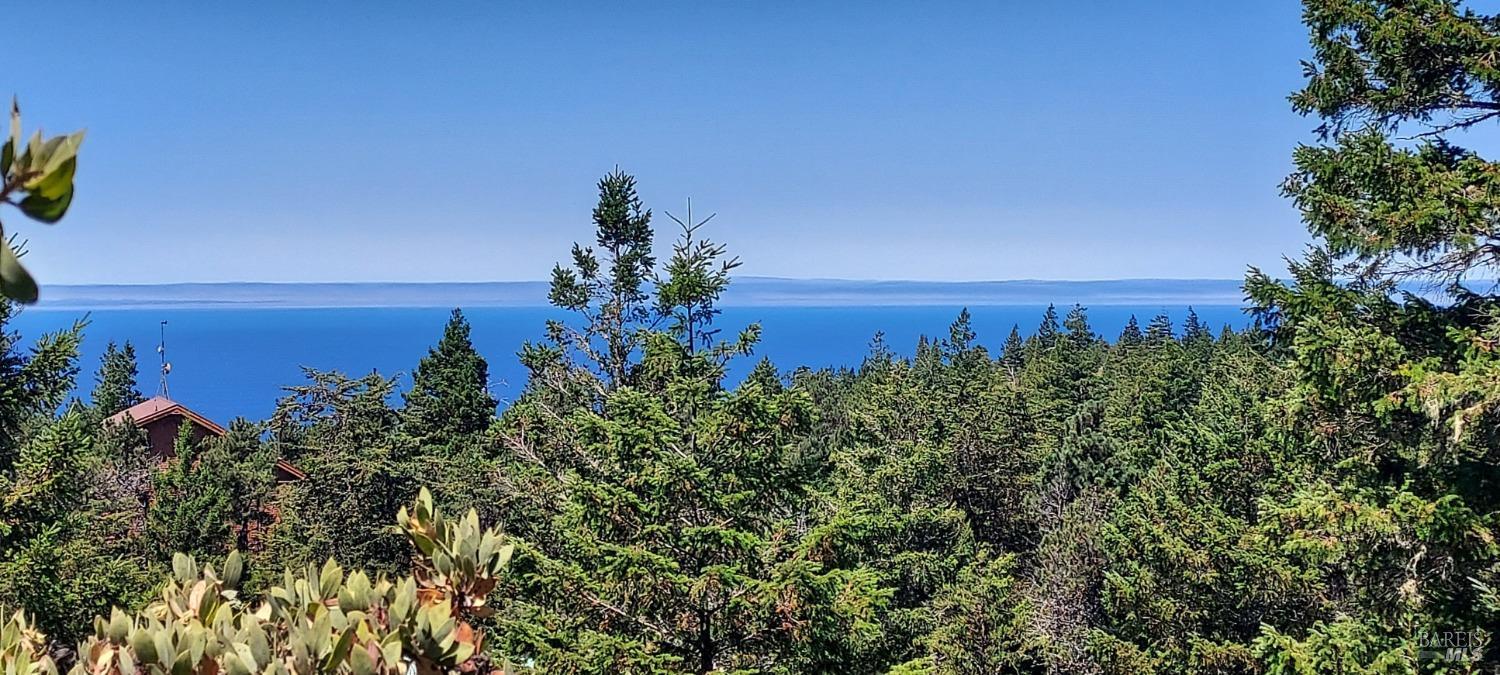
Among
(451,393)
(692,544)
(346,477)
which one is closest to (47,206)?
(692,544)

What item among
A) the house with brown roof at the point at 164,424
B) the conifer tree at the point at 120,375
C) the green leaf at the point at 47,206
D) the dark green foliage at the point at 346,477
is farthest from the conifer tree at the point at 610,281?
the conifer tree at the point at 120,375

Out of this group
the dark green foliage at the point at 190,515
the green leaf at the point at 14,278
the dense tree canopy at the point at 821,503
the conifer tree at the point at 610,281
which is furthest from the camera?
the dark green foliage at the point at 190,515

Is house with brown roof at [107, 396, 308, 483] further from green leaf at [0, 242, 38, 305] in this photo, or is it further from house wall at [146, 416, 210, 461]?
green leaf at [0, 242, 38, 305]

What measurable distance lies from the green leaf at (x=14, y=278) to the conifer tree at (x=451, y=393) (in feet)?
78.5

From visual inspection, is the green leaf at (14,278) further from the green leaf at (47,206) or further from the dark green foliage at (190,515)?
the dark green foliage at (190,515)

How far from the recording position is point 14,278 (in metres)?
0.94

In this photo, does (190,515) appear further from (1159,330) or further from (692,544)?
(1159,330)

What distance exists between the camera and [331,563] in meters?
2.30

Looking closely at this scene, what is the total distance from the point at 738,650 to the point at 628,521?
4.94 ft

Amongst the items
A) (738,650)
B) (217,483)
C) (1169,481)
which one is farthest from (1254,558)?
(217,483)

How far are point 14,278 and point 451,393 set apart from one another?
28209 mm

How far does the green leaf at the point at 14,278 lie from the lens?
3.04 feet

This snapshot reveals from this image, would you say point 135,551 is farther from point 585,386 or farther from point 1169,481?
point 1169,481

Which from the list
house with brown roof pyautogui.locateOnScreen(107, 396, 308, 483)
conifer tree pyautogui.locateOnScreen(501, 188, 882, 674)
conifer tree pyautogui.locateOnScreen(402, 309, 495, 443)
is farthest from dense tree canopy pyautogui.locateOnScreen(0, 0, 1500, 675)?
house with brown roof pyautogui.locateOnScreen(107, 396, 308, 483)
